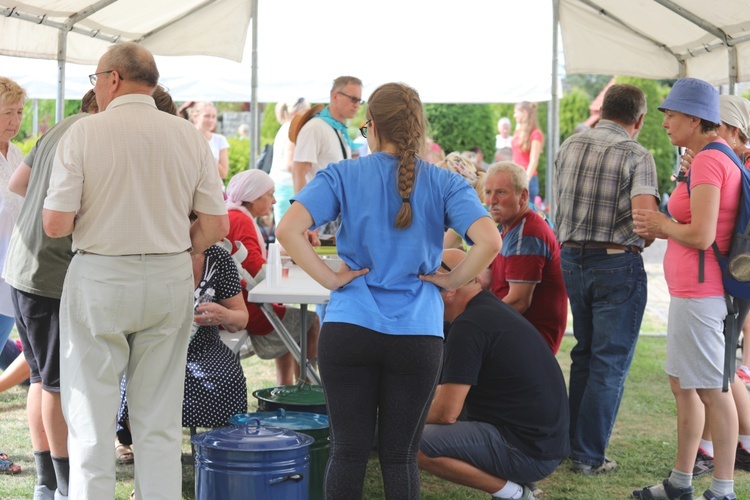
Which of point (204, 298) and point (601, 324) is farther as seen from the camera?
point (601, 324)

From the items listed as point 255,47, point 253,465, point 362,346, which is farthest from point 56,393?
point 255,47

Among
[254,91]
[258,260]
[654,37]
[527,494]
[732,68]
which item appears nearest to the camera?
[527,494]

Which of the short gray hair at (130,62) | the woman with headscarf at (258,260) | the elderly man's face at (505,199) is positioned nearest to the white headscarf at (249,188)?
the woman with headscarf at (258,260)

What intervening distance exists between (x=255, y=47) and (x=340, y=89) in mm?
1447

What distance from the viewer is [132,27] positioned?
6402 millimetres

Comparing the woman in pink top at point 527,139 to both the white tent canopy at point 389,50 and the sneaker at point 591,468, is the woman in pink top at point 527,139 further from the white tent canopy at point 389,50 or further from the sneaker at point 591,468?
the sneaker at point 591,468

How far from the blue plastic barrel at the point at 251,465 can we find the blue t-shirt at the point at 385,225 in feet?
2.16

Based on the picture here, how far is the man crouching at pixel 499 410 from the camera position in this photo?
126 inches

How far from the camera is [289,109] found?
8.49 m

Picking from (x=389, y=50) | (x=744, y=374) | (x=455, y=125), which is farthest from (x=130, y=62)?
(x=455, y=125)

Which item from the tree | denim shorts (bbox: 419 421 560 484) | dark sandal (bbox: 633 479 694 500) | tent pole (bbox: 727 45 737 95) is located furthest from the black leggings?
the tree

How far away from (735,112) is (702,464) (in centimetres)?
146

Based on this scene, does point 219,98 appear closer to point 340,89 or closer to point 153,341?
point 340,89

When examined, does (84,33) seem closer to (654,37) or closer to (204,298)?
(204,298)
